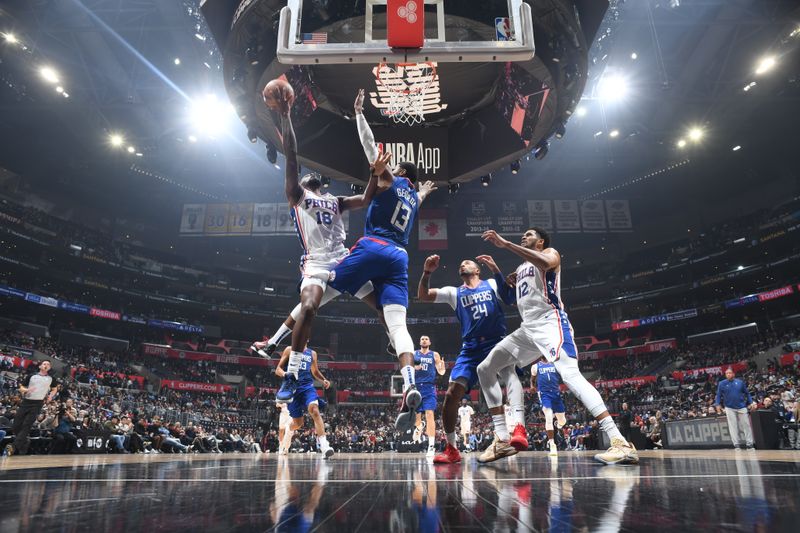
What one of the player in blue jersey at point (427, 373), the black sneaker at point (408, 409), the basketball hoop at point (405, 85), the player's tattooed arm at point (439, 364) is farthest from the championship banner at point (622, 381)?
the black sneaker at point (408, 409)

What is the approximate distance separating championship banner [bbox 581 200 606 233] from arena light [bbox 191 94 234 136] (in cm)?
2213

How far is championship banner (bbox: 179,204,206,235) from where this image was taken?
32531mm

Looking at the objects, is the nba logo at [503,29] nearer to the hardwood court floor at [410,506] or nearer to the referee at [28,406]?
the hardwood court floor at [410,506]

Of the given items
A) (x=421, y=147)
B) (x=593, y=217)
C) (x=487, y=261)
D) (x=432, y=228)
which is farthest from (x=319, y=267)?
(x=593, y=217)

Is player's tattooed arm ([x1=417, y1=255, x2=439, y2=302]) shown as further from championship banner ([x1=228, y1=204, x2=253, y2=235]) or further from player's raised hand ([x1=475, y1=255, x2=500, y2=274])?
championship banner ([x1=228, y1=204, x2=253, y2=235])

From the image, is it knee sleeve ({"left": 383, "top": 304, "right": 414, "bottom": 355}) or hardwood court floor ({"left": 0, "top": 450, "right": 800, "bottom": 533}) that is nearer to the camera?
hardwood court floor ({"left": 0, "top": 450, "right": 800, "bottom": 533})

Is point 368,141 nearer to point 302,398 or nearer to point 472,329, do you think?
point 472,329

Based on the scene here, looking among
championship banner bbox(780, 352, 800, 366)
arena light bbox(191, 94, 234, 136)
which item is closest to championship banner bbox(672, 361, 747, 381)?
championship banner bbox(780, 352, 800, 366)

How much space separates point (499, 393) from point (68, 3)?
816 inches

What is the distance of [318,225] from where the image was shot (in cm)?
471

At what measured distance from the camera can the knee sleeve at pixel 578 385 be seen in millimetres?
4289

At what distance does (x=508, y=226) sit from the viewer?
29.6 metres

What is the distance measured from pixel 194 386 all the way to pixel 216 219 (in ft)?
37.6

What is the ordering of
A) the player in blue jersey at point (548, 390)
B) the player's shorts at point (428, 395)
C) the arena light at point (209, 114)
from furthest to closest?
1. the arena light at point (209, 114)
2. the player in blue jersey at point (548, 390)
3. the player's shorts at point (428, 395)
